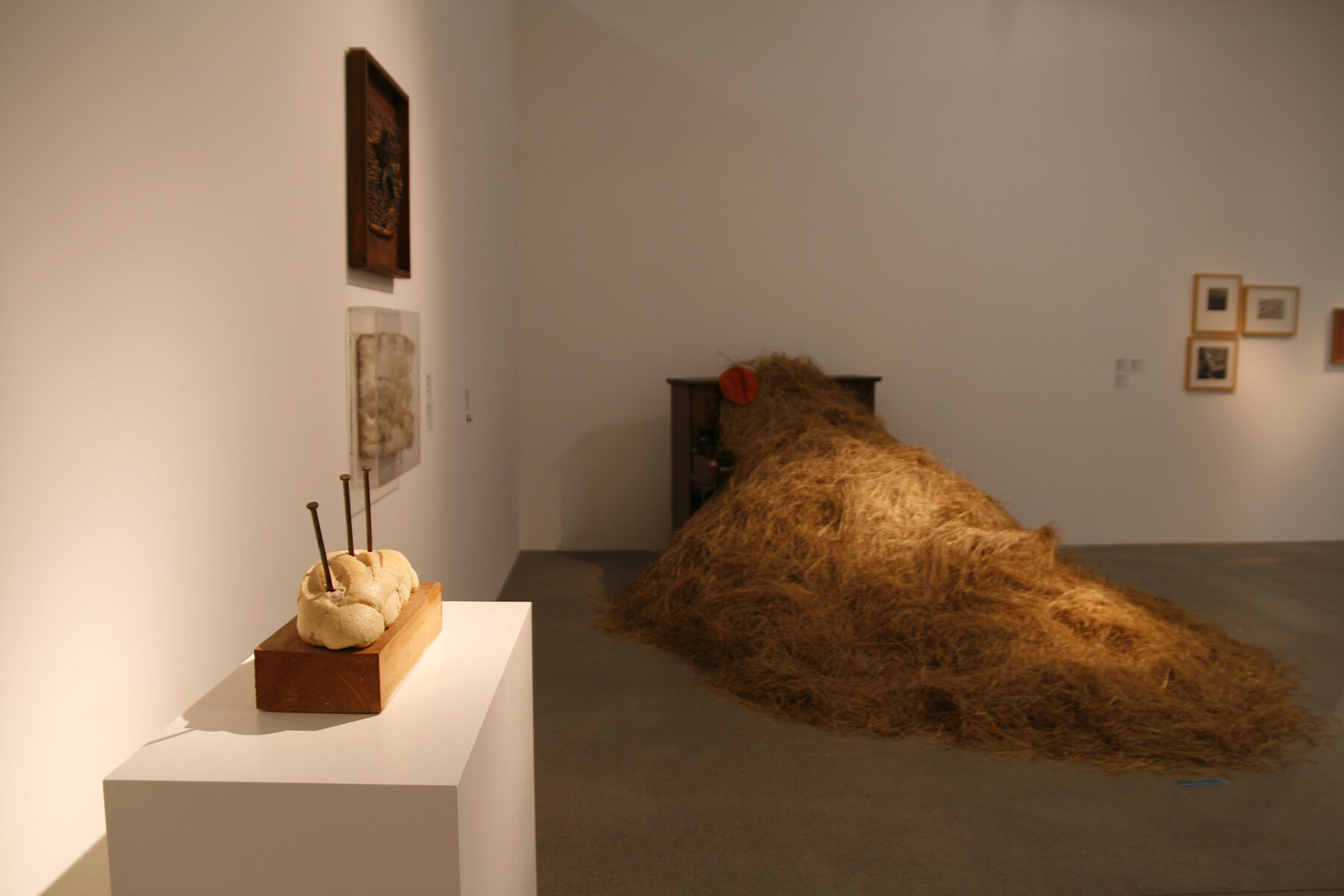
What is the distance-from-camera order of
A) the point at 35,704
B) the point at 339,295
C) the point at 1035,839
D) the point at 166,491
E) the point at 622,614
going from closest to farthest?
the point at 35,704 → the point at 166,491 → the point at 339,295 → the point at 1035,839 → the point at 622,614

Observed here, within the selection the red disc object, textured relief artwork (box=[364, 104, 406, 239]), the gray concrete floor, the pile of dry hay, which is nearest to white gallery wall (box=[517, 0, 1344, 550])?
the red disc object

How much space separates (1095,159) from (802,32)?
78.9 inches

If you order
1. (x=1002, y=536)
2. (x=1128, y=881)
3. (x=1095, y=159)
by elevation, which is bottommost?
(x=1128, y=881)

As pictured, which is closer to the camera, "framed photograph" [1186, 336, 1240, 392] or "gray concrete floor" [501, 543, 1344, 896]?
"gray concrete floor" [501, 543, 1344, 896]

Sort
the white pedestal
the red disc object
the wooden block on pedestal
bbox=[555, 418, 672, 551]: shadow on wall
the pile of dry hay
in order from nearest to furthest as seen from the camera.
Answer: the white pedestal
the wooden block on pedestal
the pile of dry hay
the red disc object
bbox=[555, 418, 672, 551]: shadow on wall

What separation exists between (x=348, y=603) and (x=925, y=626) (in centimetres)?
270

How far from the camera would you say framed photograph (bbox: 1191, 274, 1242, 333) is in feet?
19.9

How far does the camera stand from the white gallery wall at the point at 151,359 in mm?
953

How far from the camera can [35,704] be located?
0.96 meters

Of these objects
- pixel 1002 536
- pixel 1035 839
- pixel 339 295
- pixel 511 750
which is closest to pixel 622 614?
pixel 1002 536

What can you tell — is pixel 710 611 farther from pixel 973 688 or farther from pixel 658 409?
pixel 658 409

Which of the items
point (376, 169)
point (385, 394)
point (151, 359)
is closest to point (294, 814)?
point (151, 359)

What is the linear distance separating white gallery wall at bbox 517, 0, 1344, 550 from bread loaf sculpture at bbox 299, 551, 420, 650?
4796 millimetres

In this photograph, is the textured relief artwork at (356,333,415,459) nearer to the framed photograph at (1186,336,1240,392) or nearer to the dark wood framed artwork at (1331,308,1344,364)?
the framed photograph at (1186,336,1240,392)
